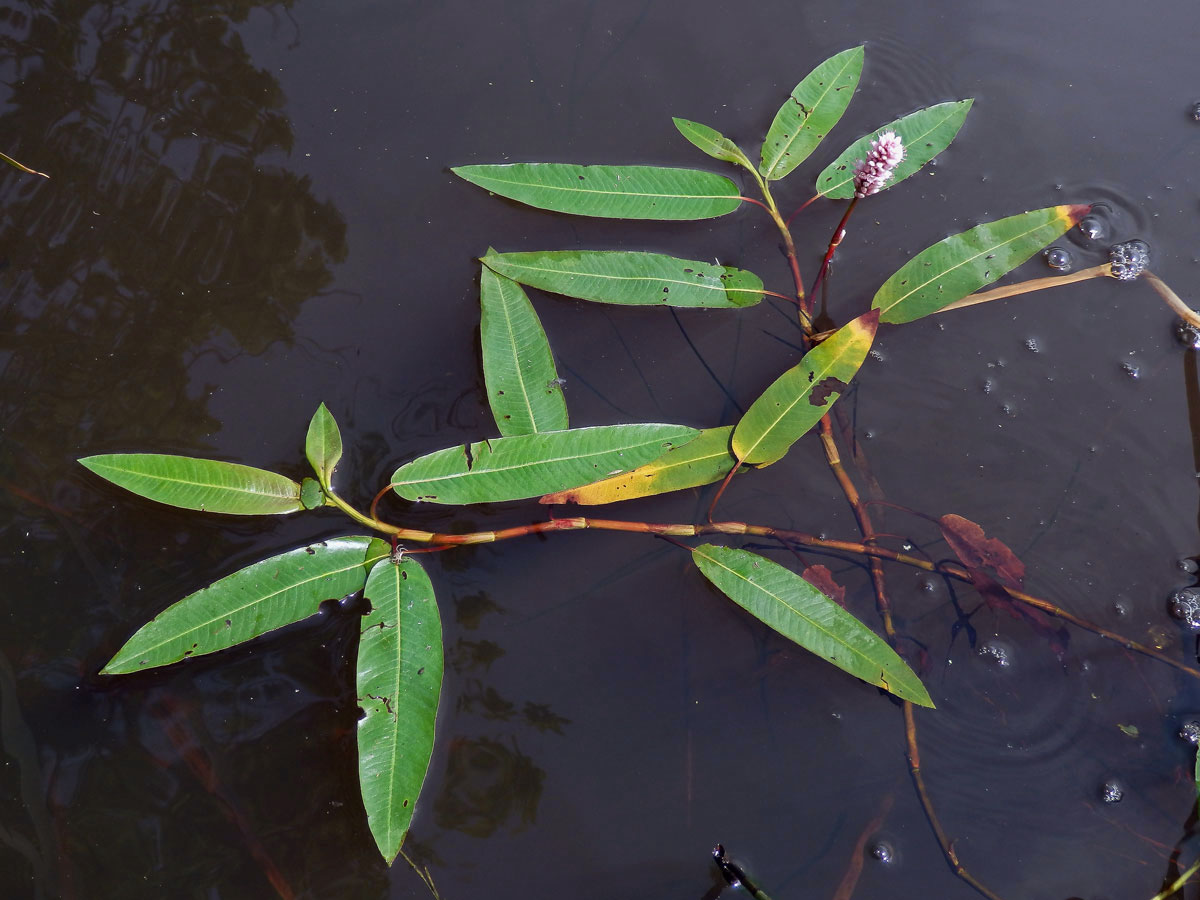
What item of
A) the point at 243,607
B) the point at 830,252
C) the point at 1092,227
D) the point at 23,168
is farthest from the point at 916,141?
the point at 23,168

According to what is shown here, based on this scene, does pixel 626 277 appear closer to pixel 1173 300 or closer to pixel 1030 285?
pixel 1030 285

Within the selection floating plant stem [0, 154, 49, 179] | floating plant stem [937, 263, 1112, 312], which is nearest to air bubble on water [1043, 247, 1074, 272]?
floating plant stem [937, 263, 1112, 312]

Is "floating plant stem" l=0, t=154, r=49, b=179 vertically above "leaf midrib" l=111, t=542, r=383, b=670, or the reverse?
"floating plant stem" l=0, t=154, r=49, b=179

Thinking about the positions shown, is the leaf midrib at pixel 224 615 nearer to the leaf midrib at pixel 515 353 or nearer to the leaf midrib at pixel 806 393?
the leaf midrib at pixel 515 353

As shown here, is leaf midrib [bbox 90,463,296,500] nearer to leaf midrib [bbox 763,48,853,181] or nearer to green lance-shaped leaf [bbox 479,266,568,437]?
green lance-shaped leaf [bbox 479,266,568,437]

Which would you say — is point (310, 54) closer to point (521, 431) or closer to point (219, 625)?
point (521, 431)

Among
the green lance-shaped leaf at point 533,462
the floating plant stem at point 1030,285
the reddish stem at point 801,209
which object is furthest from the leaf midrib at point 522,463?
the floating plant stem at point 1030,285
